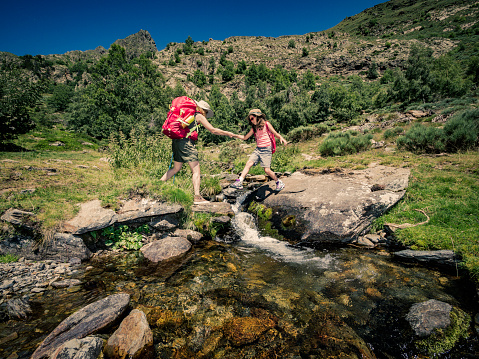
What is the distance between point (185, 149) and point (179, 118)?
851 mm

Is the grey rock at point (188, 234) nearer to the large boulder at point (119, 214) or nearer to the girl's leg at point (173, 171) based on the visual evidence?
the large boulder at point (119, 214)

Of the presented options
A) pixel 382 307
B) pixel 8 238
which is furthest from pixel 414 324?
pixel 8 238

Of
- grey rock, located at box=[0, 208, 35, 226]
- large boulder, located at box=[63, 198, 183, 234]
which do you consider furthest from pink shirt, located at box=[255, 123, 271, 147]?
grey rock, located at box=[0, 208, 35, 226]

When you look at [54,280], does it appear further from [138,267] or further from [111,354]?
[111,354]

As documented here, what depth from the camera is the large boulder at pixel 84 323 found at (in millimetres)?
2289

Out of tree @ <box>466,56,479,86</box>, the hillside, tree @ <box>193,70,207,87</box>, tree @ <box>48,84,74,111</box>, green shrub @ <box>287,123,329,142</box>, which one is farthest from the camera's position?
tree @ <box>193,70,207,87</box>

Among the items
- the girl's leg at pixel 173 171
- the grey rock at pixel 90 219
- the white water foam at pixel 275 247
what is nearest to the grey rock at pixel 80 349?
the grey rock at pixel 90 219

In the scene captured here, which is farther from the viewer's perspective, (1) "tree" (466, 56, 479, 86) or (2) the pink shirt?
(1) "tree" (466, 56, 479, 86)

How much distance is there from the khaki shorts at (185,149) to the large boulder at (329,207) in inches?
123

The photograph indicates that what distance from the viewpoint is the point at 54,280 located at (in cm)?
364

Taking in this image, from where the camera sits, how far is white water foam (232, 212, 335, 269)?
184 inches

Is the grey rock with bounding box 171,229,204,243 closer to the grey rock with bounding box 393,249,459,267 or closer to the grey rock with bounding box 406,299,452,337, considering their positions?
the grey rock with bounding box 406,299,452,337

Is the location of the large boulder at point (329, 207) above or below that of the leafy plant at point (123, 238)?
below

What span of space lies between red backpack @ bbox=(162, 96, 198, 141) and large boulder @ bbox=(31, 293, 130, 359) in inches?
147
